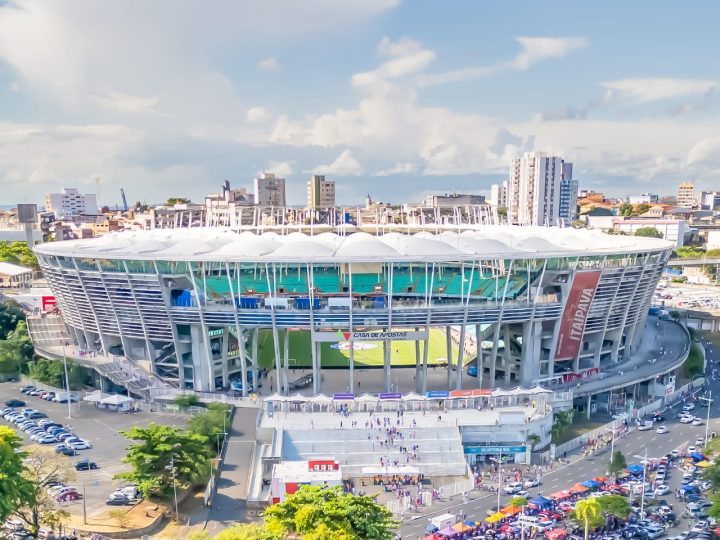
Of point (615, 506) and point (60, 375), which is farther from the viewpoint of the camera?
point (60, 375)

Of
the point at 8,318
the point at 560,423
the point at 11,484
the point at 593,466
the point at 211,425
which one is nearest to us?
the point at 11,484

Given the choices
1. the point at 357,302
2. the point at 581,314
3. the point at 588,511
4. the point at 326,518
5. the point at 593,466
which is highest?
the point at 357,302

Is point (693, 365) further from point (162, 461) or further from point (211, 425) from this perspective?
point (162, 461)

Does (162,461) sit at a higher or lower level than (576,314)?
lower

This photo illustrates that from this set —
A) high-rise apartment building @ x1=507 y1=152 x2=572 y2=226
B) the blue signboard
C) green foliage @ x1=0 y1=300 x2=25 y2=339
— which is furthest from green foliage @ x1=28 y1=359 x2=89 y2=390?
high-rise apartment building @ x1=507 y1=152 x2=572 y2=226

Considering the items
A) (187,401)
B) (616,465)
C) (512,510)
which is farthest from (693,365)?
(187,401)

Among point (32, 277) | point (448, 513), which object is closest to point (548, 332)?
point (448, 513)

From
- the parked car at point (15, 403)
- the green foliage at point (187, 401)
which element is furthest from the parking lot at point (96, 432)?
the green foliage at point (187, 401)
